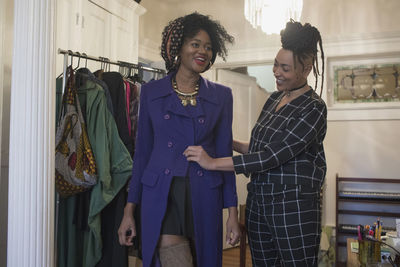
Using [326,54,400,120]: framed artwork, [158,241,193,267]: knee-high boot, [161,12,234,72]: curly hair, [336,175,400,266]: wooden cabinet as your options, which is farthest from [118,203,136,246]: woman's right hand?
[326,54,400,120]: framed artwork

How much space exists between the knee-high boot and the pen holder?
0.88 meters

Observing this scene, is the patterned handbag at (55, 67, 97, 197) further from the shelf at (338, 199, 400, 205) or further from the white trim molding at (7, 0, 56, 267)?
the shelf at (338, 199, 400, 205)

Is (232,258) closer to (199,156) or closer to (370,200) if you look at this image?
(370,200)

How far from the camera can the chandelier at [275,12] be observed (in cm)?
291

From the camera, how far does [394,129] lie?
4.11 m

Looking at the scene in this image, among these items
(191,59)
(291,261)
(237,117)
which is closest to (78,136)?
(191,59)

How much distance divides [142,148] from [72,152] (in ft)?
1.99

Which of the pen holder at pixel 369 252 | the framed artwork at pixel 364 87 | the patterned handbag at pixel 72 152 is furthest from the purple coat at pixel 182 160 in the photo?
the framed artwork at pixel 364 87

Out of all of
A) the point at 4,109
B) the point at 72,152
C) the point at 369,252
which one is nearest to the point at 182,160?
the point at 72,152

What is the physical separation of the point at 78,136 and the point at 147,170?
0.70m

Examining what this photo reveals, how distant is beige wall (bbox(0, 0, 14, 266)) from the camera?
225cm

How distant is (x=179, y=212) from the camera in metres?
1.44

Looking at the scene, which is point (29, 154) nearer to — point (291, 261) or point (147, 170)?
point (147, 170)

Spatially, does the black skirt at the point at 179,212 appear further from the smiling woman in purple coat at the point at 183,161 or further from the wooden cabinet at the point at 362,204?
the wooden cabinet at the point at 362,204
